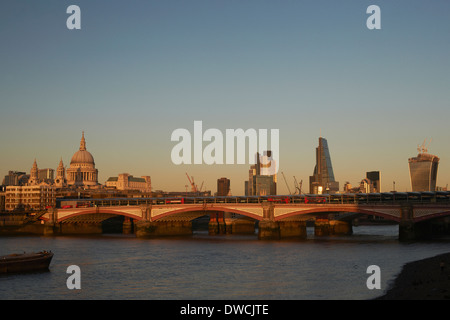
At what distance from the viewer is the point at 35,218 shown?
150 meters

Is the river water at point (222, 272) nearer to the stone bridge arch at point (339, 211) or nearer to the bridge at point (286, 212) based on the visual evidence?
the bridge at point (286, 212)

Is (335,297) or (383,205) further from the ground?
(383,205)

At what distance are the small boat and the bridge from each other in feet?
175

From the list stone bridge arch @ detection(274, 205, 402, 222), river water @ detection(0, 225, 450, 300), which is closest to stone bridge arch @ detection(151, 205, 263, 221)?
stone bridge arch @ detection(274, 205, 402, 222)

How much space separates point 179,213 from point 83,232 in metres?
38.6

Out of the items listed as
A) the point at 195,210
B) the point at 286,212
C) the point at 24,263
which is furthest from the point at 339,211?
the point at 24,263

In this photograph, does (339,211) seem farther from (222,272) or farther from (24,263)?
(24,263)

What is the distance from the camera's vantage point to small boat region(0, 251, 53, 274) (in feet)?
198

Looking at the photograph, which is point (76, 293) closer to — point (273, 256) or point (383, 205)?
point (273, 256)

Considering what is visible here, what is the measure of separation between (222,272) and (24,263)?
23507 mm

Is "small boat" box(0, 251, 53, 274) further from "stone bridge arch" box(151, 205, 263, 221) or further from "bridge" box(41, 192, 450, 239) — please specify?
"stone bridge arch" box(151, 205, 263, 221)

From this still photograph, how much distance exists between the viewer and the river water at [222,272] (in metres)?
46.9
